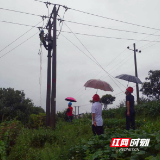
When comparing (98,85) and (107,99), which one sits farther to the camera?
(107,99)

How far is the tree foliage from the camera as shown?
44.2 ft

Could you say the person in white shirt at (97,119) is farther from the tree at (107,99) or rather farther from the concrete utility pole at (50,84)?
the tree at (107,99)

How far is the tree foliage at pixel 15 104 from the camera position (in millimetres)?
13461

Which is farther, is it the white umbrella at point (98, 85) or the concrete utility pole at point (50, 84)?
the concrete utility pole at point (50, 84)

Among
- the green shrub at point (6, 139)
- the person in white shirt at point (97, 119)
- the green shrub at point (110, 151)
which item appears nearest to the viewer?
the green shrub at point (110, 151)

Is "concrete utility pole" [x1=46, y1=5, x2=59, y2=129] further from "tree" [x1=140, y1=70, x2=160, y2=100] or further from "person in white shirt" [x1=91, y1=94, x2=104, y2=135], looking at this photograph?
"tree" [x1=140, y1=70, x2=160, y2=100]

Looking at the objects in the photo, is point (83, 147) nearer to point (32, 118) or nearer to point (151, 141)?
point (151, 141)

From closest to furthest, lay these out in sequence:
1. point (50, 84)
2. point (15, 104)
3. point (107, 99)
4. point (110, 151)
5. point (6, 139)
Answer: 1. point (110, 151)
2. point (6, 139)
3. point (50, 84)
4. point (15, 104)
5. point (107, 99)

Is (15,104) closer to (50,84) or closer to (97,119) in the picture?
(50,84)

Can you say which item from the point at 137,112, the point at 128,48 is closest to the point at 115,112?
the point at 137,112

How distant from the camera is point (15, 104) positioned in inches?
548

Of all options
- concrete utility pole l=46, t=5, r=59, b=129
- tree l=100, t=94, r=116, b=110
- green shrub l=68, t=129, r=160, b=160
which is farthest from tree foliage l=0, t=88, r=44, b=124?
tree l=100, t=94, r=116, b=110

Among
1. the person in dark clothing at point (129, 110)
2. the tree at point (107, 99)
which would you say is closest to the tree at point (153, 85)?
the tree at point (107, 99)

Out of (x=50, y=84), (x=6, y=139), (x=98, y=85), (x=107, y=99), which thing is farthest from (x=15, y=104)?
(x=107, y=99)
